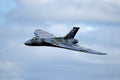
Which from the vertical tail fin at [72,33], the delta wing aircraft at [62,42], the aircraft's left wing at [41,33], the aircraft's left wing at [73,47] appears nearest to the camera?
the aircraft's left wing at [73,47]

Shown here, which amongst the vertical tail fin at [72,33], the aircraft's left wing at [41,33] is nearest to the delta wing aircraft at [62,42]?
the vertical tail fin at [72,33]

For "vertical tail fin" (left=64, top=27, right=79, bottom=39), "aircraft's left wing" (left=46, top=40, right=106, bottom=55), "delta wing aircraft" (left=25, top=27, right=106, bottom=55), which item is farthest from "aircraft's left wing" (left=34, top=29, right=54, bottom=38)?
"aircraft's left wing" (left=46, top=40, right=106, bottom=55)

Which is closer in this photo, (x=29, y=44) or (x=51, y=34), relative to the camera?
(x=29, y=44)

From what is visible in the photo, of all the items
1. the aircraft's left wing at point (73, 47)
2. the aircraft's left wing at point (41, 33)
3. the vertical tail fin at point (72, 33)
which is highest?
the aircraft's left wing at point (41, 33)

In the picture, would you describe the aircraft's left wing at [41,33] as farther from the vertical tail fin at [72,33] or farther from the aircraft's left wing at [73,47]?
the aircraft's left wing at [73,47]

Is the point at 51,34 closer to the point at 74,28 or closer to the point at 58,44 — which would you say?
the point at 74,28

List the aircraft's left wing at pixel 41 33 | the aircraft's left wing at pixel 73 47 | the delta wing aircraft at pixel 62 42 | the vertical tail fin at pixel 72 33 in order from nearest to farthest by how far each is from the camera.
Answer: the aircraft's left wing at pixel 73 47, the delta wing aircraft at pixel 62 42, the vertical tail fin at pixel 72 33, the aircraft's left wing at pixel 41 33

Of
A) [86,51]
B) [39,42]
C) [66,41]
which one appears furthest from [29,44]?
[86,51]

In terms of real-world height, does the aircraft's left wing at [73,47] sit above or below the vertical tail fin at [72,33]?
below

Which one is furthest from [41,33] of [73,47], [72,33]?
[73,47]

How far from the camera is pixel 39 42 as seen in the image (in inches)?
4975

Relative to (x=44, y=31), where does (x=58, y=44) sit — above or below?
below

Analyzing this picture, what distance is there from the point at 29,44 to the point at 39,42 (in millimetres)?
3162

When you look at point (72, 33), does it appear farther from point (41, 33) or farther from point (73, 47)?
point (41, 33)
